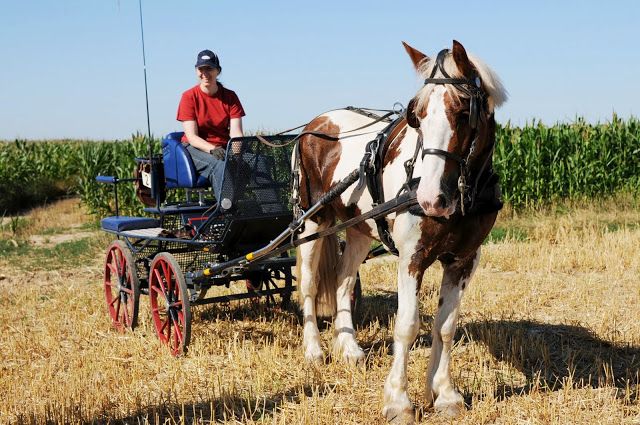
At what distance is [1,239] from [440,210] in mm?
14279

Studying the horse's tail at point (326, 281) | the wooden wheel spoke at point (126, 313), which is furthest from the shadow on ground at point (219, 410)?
the wooden wheel spoke at point (126, 313)

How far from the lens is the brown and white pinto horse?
3.86 meters

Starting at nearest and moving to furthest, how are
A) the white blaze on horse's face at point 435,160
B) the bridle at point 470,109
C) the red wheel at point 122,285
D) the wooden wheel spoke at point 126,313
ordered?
the white blaze on horse's face at point 435,160 → the bridle at point 470,109 → the red wheel at point 122,285 → the wooden wheel spoke at point 126,313

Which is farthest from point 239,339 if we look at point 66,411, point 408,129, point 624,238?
point 624,238

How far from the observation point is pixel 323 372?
18.0ft

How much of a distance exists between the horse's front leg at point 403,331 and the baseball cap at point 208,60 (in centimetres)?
299

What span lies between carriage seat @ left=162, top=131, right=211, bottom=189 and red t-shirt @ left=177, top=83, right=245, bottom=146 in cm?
15

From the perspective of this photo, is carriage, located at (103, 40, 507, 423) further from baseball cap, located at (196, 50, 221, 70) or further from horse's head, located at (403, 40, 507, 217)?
baseball cap, located at (196, 50, 221, 70)

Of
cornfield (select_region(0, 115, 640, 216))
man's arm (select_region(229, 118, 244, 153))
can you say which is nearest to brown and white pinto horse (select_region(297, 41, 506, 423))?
man's arm (select_region(229, 118, 244, 153))

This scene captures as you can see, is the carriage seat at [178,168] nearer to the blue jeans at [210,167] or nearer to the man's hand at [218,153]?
the blue jeans at [210,167]

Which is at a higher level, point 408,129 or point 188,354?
point 408,129

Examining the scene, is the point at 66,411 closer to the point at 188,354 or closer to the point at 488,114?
the point at 188,354

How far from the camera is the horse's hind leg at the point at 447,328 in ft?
15.2

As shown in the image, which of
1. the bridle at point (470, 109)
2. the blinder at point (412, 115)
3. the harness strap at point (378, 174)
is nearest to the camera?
the bridle at point (470, 109)
